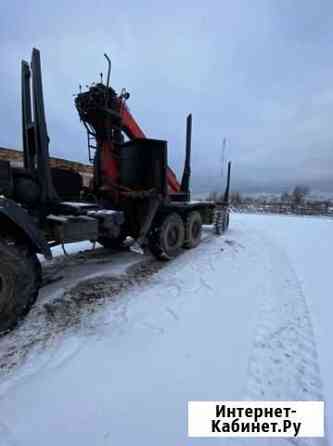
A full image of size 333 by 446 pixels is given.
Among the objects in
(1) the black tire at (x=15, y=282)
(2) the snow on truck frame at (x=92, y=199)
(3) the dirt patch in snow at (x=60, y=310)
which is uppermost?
(2) the snow on truck frame at (x=92, y=199)

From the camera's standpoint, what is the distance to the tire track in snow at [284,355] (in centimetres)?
169

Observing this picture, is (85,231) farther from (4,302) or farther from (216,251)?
(216,251)

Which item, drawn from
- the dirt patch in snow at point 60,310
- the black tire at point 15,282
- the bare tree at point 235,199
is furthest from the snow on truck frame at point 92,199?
the bare tree at point 235,199

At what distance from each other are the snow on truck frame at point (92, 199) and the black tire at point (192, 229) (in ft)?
0.09

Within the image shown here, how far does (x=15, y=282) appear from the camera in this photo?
2229 mm

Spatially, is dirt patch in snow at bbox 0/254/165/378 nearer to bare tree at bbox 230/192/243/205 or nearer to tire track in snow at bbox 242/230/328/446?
tire track in snow at bbox 242/230/328/446

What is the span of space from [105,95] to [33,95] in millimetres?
2350

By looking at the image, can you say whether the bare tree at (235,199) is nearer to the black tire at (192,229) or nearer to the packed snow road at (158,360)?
the black tire at (192,229)

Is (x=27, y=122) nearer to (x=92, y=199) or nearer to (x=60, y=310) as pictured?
(x=92, y=199)

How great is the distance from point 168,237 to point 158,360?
3.56 metres

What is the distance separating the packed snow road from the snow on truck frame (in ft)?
2.54

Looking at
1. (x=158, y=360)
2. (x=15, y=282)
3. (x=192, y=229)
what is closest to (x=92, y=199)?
(x=15, y=282)

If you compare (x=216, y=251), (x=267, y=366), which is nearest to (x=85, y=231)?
(x=267, y=366)

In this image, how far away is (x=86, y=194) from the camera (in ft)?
16.1
